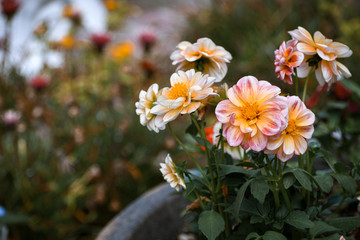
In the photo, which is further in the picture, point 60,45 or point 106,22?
point 106,22

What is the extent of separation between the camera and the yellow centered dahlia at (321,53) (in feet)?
1.82

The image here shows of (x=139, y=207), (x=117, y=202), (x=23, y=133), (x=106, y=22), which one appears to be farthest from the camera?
(x=106, y=22)

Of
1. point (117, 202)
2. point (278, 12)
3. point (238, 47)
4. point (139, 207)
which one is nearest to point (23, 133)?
point (117, 202)

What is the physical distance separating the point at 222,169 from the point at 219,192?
0.06m

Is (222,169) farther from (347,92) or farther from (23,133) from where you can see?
(23,133)

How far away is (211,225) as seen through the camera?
1.81 feet

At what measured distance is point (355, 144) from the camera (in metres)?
1.08

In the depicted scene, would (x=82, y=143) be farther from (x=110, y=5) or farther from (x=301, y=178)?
(x=110, y=5)

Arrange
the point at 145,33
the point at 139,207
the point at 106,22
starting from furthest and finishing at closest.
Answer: the point at 106,22
the point at 145,33
the point at 139,207

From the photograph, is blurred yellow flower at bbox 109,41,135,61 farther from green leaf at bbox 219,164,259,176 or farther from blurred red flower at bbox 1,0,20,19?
green leaf at bbox 219,164,259,176

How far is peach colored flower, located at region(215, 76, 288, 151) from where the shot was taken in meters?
0.47

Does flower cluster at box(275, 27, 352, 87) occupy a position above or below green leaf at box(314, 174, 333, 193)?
above

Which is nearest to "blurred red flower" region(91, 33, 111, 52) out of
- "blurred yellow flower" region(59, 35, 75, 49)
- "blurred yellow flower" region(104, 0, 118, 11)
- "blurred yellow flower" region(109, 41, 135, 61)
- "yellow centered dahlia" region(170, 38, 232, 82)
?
"blurred yellow flower" region(59, 35, 75, 49)

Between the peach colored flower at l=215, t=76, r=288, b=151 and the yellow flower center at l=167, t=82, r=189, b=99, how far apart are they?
0.19 feet
